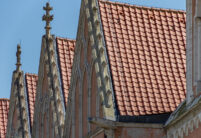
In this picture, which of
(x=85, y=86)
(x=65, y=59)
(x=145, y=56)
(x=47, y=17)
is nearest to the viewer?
(x=145, y=56)

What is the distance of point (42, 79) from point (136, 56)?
25.4 feet

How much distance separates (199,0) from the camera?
2127cm

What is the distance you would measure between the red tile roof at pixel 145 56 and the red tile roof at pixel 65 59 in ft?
15.9

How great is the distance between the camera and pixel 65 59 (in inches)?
1209

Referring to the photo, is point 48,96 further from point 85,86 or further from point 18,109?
point 85,86

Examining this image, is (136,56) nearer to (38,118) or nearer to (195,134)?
(195,134)

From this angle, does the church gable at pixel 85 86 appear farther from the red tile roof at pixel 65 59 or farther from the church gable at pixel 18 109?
the church gable at pixel 18 109

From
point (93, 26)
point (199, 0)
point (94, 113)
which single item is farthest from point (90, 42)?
point (199, 0)

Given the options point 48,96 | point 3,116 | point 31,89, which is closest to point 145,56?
point 48,96

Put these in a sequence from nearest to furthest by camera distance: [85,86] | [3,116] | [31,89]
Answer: [85,86], [31,89], [3,116]

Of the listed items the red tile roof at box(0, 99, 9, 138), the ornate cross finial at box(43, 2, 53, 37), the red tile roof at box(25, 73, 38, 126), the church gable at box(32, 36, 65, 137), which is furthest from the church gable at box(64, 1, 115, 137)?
the red tile roof at box(0, 99, 9, 138)

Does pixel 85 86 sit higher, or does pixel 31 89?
pixel 31 89

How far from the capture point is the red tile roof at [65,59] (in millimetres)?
29656

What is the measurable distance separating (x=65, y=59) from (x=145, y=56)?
22.2 ft
